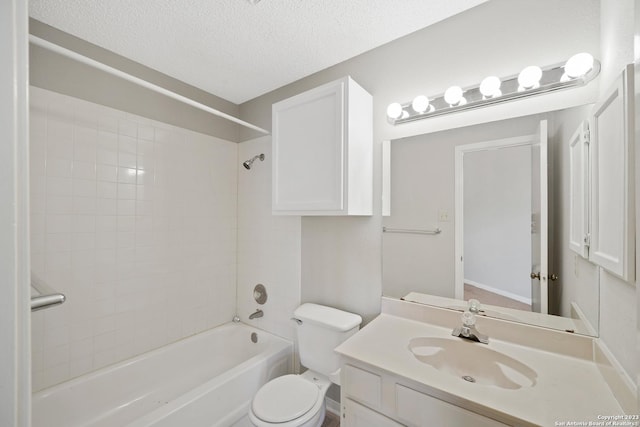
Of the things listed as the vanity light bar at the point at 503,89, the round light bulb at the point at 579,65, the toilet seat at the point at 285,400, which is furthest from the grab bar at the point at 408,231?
the toilet seat at the point at 285,400

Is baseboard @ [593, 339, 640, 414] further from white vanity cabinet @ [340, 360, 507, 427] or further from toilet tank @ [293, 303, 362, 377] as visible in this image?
toilet tank @ [293, 303, 362, 377]

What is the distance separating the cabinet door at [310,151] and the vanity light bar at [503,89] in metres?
0.35

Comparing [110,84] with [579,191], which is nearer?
[579,191]

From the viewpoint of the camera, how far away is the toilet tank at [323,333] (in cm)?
159

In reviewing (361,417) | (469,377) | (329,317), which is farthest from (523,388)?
(329,317)

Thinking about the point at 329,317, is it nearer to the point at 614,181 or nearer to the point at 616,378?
the point at 616,378

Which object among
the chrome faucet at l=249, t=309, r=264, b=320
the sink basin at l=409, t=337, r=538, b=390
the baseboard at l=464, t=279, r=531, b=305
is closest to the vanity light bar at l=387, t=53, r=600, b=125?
the baseboard at l=464, t=279, r=531, b=305

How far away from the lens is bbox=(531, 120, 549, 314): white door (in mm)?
1165

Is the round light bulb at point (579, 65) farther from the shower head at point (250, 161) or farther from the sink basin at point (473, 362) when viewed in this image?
the shower head at point (250, 161)

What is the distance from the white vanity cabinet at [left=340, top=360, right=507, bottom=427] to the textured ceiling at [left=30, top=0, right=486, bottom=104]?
1675 millimetres

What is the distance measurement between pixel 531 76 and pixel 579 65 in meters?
0.15

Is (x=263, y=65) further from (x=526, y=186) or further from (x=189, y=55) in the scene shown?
(x=526, y=186)

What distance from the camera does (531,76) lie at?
1.14 metres

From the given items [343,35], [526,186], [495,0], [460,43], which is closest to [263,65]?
[343,35]
